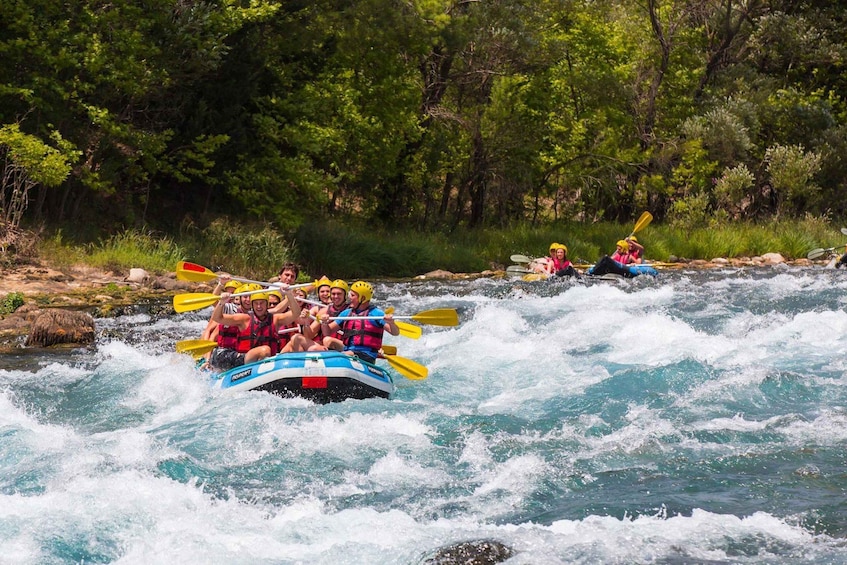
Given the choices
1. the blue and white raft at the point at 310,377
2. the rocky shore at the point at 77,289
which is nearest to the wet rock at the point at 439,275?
the rocky shore at the point at 77,289

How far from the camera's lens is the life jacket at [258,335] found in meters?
10.5

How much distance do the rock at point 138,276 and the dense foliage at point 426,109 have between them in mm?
1920

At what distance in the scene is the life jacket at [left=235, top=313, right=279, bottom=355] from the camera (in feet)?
34.4

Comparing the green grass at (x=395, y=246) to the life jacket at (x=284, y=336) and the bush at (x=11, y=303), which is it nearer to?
the bush at (x=11, y=303)

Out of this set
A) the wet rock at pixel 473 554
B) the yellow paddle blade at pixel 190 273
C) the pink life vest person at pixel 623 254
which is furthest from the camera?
the pink life vest person at pixel 623 254

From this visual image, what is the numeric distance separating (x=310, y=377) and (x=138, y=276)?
9.19 m

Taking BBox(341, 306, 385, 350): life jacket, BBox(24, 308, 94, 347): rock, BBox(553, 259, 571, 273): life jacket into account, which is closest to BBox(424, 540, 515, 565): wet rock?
BBox(341, 306, 385, 350): life jacket

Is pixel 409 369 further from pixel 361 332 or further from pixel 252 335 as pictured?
pixel 252 335

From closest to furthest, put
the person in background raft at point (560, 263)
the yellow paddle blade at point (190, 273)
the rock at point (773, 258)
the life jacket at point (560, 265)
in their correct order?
the yellow paddle blade at point (190, 273) → the person in background raft at point (560, 263) → the life jacket at point (560, 265) → the rock at point (773, 258)

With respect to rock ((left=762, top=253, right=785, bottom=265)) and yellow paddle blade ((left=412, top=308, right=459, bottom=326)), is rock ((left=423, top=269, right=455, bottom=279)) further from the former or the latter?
yellow paddle blade ((left=412, top=308, right=459, bottom=326))

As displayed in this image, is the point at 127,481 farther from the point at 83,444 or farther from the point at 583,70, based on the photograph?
the point at 583,70

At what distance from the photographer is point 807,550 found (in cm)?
611

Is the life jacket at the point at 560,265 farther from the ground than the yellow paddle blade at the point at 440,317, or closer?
closer

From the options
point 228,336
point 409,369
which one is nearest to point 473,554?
point 409,369
